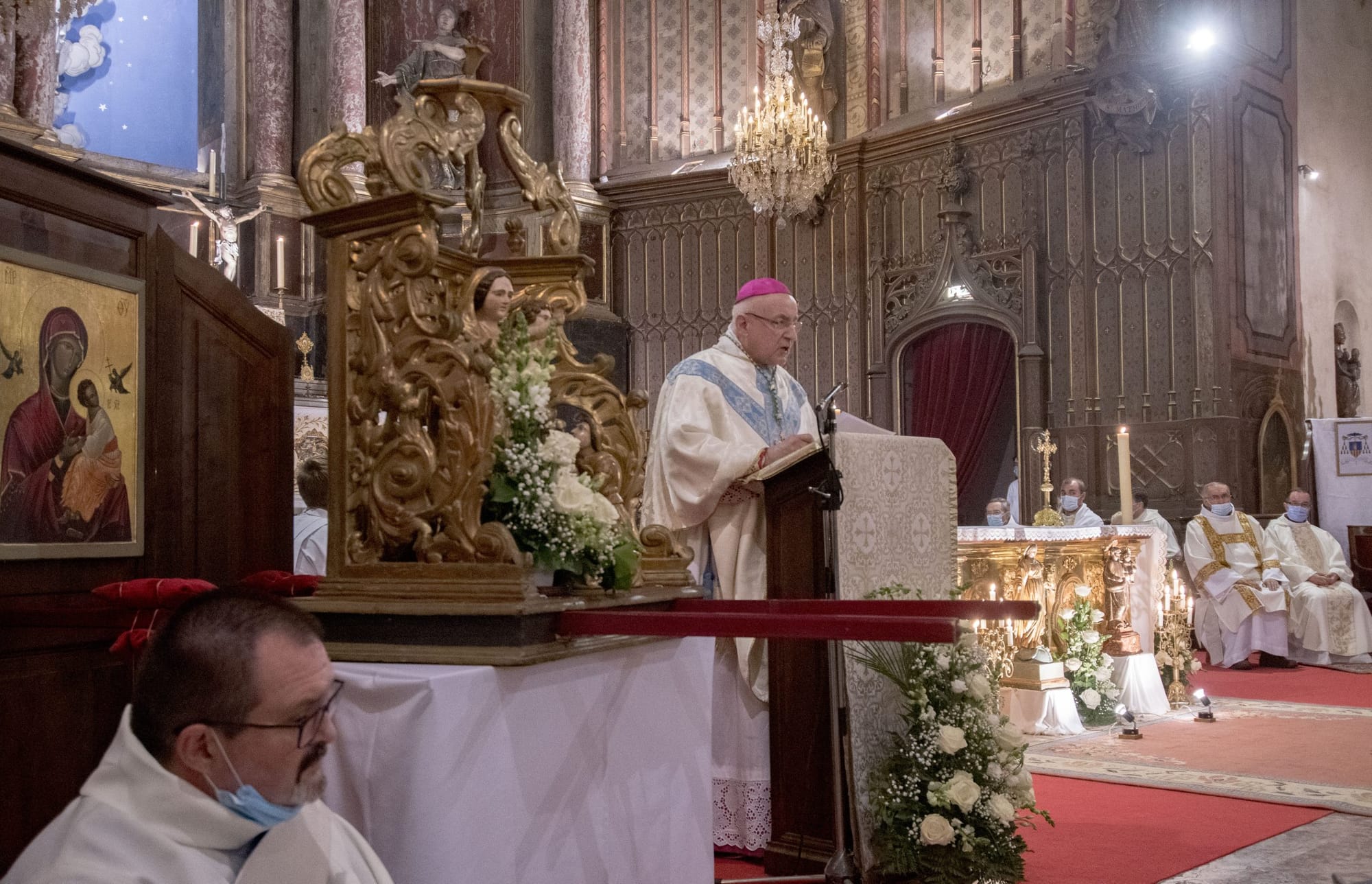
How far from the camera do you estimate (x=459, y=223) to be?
46.7ft

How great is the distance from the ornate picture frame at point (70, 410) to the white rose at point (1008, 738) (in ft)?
8.28

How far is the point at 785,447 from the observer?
13.6 ft

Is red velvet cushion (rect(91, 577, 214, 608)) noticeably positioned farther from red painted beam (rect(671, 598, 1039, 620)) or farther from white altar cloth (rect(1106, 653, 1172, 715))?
white altar cloth (rect(1106, 653, 1172, 715))

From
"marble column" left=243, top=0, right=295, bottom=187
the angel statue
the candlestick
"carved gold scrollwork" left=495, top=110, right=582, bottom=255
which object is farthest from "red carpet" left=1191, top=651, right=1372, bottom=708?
"marble column" left=243, top=0, right=295, bottom=187

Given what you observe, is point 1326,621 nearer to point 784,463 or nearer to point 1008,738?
point 1008,738

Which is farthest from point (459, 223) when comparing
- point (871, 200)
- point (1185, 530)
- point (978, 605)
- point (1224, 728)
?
point (978, 605)

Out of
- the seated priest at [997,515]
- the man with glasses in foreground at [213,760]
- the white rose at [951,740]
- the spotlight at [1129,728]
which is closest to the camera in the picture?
the man with glasses in foreground at [213,760]

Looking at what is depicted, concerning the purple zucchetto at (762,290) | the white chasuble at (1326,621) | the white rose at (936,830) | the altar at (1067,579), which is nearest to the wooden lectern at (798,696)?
the white rose at (936,830)

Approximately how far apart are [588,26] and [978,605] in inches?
539

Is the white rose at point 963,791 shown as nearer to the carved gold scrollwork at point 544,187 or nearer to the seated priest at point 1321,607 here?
the carved gold scrollwork at point 544,187

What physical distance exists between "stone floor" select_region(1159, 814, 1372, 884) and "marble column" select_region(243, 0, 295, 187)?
12128 mm

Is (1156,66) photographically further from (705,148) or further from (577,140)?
(577,140)

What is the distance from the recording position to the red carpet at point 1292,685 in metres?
8.45

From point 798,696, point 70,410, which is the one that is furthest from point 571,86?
point 70,410
